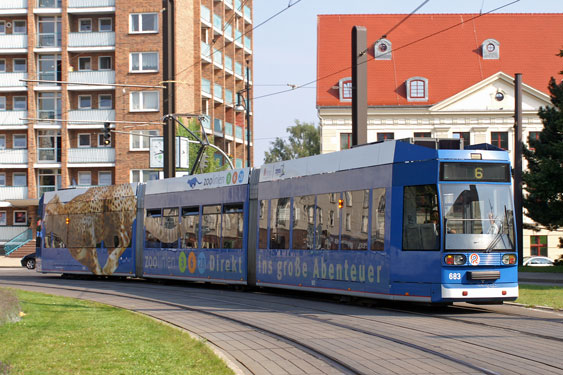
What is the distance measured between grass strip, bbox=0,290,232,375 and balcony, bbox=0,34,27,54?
162 ft

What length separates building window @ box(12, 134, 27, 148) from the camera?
6291 centimetres

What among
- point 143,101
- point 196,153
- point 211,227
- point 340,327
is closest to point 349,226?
point 340,327

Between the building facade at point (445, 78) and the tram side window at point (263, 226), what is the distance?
36055 millimetres

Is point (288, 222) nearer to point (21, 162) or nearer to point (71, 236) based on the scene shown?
point (71, 236)

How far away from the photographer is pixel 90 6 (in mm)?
59906

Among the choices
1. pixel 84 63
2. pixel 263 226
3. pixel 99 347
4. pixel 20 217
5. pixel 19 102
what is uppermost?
pixel 84 63

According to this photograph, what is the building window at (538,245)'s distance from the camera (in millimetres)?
56656

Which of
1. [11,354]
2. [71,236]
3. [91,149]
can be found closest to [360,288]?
[11,354]

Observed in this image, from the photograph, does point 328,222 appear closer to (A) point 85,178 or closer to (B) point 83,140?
(A) point 85,178

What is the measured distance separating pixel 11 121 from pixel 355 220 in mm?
49828

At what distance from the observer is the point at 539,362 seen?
9359 mm

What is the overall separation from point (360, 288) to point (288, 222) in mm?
3414

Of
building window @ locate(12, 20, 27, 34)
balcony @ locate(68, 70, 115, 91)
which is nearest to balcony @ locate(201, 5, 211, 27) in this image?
balcony @ locate(68, 70, 115, 91)

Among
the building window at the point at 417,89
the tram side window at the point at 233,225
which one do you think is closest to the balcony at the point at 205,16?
the building window at the point at 417,89
